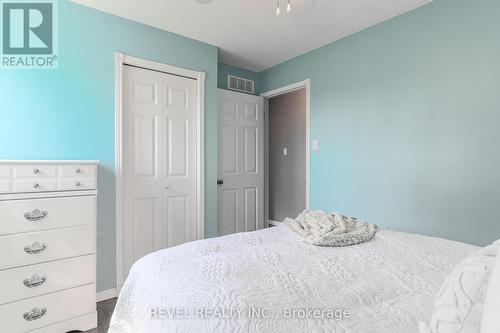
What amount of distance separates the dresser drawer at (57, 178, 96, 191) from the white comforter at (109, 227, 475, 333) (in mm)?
947

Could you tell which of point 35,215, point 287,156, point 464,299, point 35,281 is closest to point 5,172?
point 35,215

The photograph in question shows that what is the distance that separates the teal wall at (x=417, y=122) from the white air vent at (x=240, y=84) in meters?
1.05

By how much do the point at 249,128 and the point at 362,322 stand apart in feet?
10.1

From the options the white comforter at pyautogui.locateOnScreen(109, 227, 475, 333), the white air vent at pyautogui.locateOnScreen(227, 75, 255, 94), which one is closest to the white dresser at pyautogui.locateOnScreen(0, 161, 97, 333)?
the white comforter at pyautogui.locateOnScreen(109, 227, 475, 333)

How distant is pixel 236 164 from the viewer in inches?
137

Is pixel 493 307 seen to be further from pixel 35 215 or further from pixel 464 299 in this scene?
pixel 35 215

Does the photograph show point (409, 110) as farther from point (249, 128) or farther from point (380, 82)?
point (249, 128)

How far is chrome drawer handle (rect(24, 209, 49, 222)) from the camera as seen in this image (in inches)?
64.9

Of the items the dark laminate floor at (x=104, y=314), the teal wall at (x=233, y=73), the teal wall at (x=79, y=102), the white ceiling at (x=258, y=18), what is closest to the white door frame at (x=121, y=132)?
the teal wall at (x=79, y=102)

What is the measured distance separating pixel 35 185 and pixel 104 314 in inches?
44.5

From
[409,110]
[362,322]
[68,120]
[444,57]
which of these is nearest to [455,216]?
[409,110]

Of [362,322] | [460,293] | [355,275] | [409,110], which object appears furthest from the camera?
[409,110]

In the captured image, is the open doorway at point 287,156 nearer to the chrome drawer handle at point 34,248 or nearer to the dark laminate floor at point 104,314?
the dark laminate floor at point 104,314

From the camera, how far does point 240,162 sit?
3.53 meters
